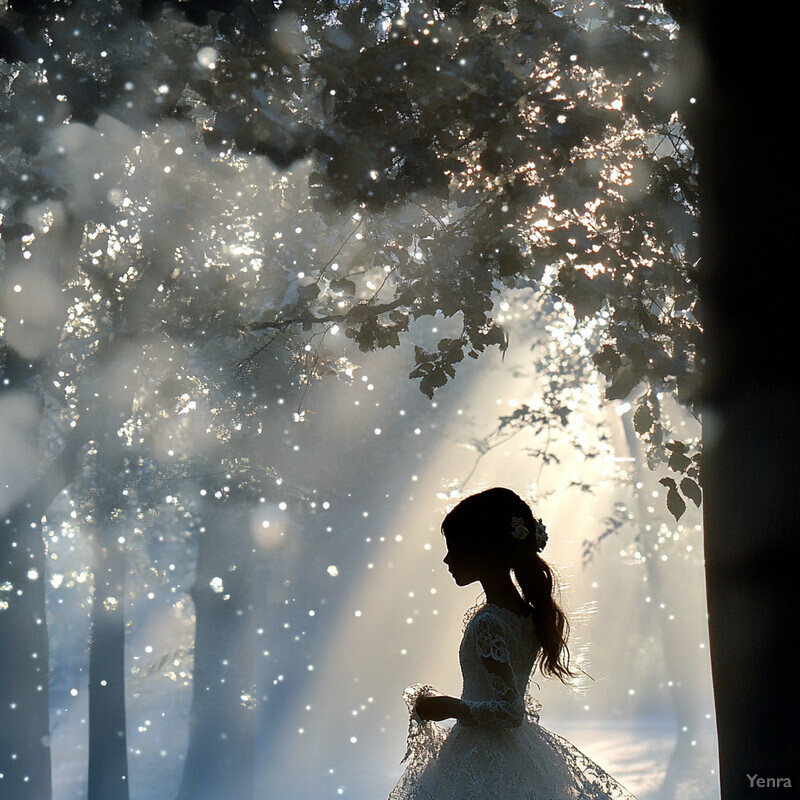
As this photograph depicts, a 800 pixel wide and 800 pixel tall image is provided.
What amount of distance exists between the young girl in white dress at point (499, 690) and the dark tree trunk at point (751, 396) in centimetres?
78

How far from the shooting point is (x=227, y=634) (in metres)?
22.1

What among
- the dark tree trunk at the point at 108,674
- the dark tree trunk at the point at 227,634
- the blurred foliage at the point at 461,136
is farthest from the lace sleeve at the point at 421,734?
the dark tree trunk at the point at 227,634

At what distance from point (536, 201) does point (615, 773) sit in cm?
1930

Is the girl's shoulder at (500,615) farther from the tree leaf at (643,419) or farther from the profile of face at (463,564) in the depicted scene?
the tree leaf at (643,419)

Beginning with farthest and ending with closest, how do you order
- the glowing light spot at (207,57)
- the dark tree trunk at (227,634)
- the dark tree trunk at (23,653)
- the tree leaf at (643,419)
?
1. the dark tree trunk at (227,634)
2. the dark tree trunk at (23,653)
3. the glowing light spot at (207,57)
4. the tree leaf at (643,419)

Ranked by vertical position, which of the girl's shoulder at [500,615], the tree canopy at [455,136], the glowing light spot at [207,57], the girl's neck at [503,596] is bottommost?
the girl's shoulder at [500,615]

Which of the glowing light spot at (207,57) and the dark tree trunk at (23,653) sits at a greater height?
the glowing light spot at (207,57)

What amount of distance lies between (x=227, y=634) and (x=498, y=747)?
19251mm

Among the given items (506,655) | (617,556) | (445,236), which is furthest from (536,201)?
(617,556)

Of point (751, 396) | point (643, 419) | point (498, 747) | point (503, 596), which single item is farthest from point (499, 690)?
point (643, 419)

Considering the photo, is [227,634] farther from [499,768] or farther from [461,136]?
[499,768]

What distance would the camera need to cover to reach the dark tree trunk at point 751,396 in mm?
3406

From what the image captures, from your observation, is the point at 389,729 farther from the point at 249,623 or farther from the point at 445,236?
the point at 445,236

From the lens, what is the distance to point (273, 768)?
26781 mm
